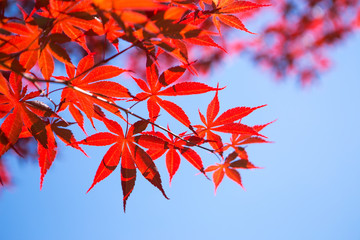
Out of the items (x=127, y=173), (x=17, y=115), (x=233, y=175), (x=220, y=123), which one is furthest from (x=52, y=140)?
(x=233, y=175)

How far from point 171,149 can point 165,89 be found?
197 millimetres

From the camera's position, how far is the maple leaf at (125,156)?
736mm

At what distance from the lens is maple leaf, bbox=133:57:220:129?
28.5 inches

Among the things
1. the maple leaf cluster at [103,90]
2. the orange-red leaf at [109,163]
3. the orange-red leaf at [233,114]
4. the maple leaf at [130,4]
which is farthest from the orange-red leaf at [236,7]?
the orange-red leaf at [109,163]

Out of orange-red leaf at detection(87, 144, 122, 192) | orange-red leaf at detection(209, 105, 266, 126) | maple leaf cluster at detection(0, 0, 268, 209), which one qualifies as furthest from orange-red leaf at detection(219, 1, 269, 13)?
orange-red leaf at detection(87, 144, 122, 192)

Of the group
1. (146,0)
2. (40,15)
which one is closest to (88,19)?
(40,15)

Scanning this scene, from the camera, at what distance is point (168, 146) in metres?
0.78

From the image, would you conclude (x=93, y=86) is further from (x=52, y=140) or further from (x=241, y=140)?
(x=241, y=140)

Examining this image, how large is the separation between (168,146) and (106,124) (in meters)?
0.18

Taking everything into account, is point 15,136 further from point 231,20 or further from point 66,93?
point 231,20

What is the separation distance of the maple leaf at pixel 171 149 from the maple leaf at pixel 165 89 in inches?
2.6

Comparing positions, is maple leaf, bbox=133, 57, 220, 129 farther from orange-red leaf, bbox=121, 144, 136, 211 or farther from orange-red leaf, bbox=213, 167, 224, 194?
orange-red leaf, bbox=213, 167, 224, 194

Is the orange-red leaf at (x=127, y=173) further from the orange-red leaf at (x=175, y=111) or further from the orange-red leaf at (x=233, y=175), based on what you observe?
the orange-red leaf at (x=233, y=175)

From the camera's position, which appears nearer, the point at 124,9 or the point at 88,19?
the point at 124,9
